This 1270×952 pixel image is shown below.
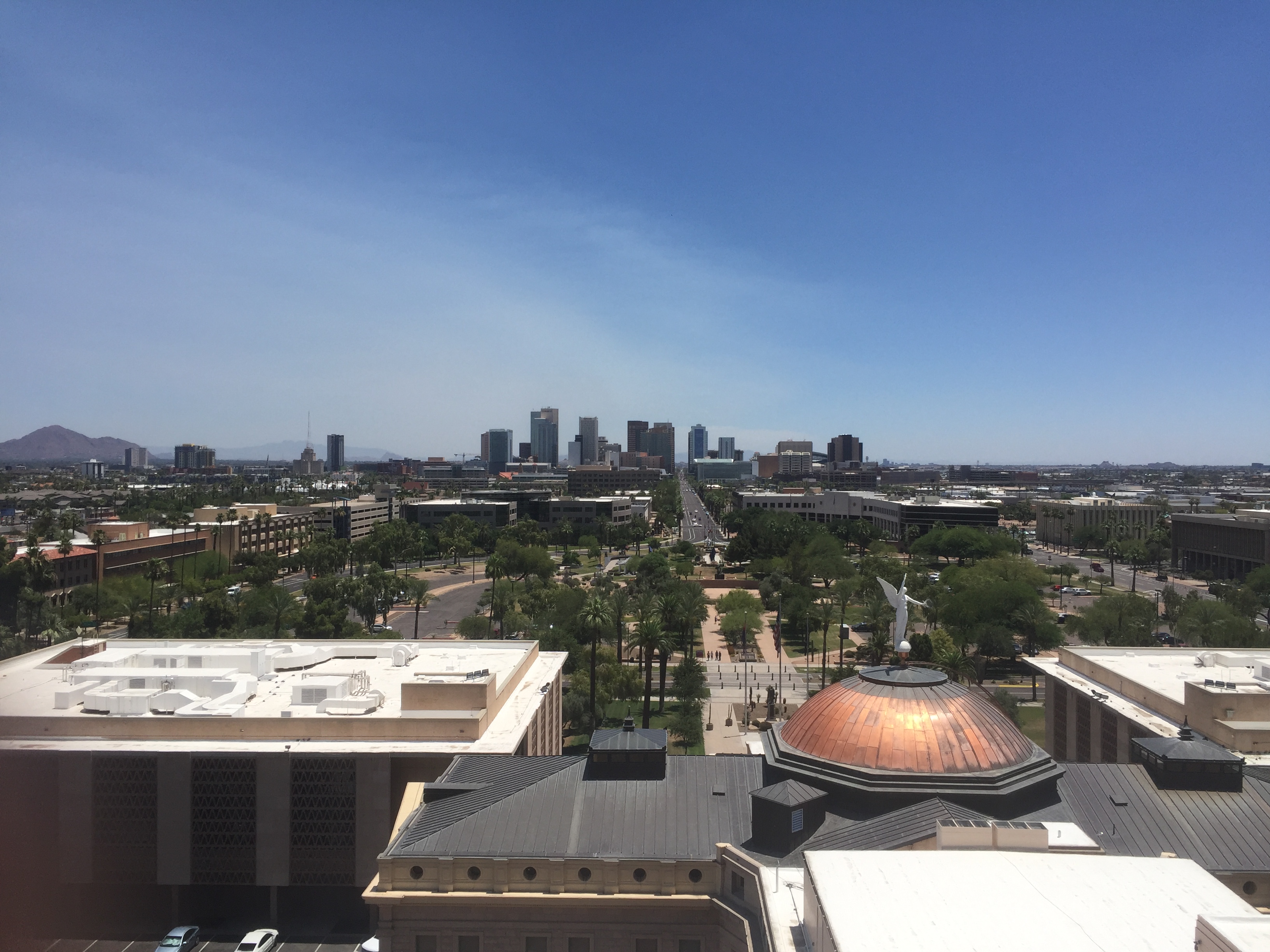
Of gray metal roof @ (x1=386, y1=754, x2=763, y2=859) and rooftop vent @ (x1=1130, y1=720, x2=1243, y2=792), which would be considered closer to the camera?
gray metal roof @ (x1=386, y1=754, x2=763, y2=859)

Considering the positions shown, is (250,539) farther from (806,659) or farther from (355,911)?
(355,911)

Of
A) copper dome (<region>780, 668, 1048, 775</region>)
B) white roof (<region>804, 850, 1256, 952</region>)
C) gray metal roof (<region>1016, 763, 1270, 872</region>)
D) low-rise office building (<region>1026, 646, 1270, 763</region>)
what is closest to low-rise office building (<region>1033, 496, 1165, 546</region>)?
low-rise office building (<region>1026, 646, 1270, 763</region>)

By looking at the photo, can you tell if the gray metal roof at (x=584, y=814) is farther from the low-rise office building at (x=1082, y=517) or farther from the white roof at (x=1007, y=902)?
the low-rise office building at (x=1082, y=517)

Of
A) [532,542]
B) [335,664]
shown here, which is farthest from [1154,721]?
[532,542]

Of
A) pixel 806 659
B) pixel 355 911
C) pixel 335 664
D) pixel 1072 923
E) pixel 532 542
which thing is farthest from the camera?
pixel 532 542

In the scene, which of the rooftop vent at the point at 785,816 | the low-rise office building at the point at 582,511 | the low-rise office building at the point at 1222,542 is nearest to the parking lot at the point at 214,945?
the rooftop vent at the point at 785,816

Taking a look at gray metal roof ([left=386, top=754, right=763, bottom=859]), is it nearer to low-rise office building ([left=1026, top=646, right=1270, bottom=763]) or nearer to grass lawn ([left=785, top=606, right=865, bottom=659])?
low-rise office building ([left=1026, top=646, right=1270, bottom=763])
